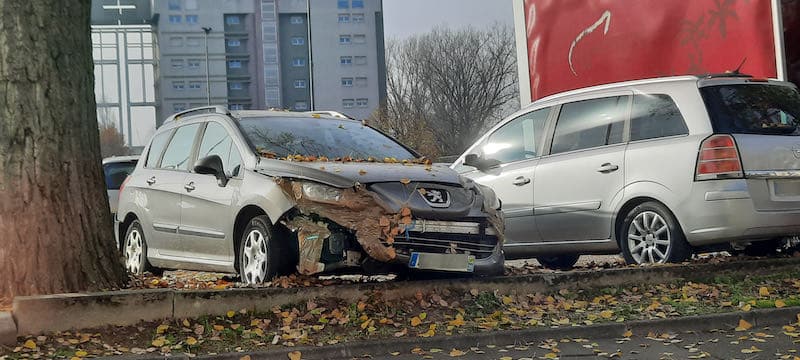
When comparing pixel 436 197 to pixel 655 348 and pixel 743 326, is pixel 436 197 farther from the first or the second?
pixel 743 326

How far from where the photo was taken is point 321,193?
6688 millimetres

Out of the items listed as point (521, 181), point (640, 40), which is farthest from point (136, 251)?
point (640, 40)

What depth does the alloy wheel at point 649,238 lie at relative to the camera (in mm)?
7902

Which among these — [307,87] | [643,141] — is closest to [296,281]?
[643,141]

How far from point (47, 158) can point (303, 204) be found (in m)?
1.72

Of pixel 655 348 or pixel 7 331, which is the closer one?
pixel 7 331

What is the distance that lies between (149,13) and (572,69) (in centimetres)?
9441

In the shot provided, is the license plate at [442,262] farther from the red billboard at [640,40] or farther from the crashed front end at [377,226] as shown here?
the red billboard at [640,40]

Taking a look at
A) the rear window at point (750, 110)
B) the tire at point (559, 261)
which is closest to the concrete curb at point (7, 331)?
the rear window at point (750, 110)

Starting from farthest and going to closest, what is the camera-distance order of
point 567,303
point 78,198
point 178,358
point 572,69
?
1. point 572,69
2. point 567,303
3. point 78,198
4. point 178,358

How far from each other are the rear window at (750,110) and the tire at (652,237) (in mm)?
837

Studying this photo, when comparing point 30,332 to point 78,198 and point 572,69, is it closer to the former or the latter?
point 78,198

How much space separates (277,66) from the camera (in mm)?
103000


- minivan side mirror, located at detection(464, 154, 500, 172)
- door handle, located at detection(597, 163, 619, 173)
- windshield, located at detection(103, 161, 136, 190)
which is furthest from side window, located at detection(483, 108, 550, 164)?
windshield, located at detection(103, 161, 136, 190)
